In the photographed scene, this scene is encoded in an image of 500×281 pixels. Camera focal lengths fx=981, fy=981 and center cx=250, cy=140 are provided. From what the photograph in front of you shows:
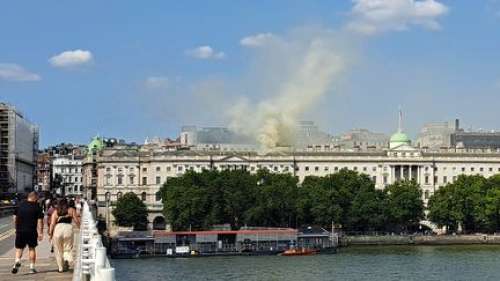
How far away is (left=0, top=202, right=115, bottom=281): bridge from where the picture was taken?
30.2 ft

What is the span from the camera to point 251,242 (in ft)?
305

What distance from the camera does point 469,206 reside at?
386ft

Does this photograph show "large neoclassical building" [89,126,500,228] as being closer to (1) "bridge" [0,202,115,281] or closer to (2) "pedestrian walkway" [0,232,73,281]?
(1) "bridge" [0,202,115,281]

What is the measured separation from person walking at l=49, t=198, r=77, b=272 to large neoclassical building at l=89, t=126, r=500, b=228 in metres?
126

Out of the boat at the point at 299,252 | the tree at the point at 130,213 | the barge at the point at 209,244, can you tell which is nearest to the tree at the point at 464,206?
the barge at the point at 209,244

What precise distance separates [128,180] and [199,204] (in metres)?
41.0

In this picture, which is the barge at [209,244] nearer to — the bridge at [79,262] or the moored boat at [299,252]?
the moored boat at [299,252]

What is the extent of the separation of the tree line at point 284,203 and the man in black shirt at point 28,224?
91.8 meters

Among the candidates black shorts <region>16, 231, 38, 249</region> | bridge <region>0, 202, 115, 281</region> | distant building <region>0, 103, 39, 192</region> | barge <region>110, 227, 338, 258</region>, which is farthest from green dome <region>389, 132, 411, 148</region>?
black shorts <region>16, 231, 38, 249</region>

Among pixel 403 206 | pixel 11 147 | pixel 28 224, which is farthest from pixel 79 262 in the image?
pixel 11 147

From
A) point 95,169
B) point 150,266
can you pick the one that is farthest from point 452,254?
point 95,169

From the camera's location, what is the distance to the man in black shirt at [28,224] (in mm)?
16906

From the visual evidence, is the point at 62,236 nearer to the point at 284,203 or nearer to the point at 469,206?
the point at 284,203

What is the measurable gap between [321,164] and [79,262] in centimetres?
13393
